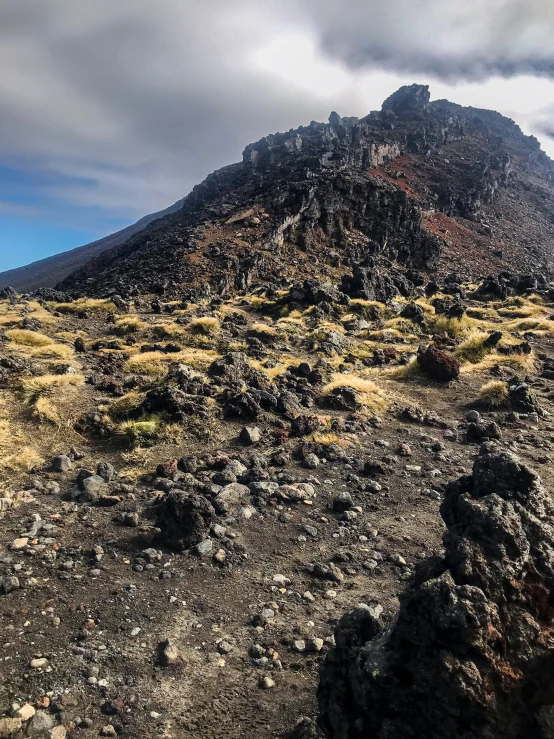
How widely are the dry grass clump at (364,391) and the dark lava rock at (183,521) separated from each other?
6.55 m

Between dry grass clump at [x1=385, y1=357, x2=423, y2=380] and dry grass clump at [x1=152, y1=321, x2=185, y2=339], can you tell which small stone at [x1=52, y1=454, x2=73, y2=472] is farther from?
dry grass clump at [x1=152, y1=321, x2=185, y2=339]

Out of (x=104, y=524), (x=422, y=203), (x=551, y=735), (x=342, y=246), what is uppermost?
(x=422, y=203)

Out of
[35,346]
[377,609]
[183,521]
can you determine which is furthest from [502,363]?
[35,346]

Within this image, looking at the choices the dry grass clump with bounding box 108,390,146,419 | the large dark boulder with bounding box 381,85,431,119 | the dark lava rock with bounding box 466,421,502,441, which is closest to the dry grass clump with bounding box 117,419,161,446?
the dry grass clump with bounding box 108,390,146,419

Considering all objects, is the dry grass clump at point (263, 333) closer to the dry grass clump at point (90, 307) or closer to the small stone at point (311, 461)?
the dry grass clump at point (90, 307)

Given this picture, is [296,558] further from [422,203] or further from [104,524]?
[422,203]

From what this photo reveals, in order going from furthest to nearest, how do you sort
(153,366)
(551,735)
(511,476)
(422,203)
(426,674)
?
1. (422,203)
2. (153,366)
3. (511,476)
4. (426,674)
5. (551,735)

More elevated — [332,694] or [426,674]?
[426,674]

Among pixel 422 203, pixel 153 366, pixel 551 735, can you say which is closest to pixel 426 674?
pixel 551 735

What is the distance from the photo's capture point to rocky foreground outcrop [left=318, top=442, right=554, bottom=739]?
8.93 feet

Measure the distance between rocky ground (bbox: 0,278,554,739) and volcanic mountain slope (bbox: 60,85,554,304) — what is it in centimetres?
2600

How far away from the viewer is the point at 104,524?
628 centimetres

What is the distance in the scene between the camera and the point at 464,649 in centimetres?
286

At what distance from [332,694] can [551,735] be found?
55.7 inches
